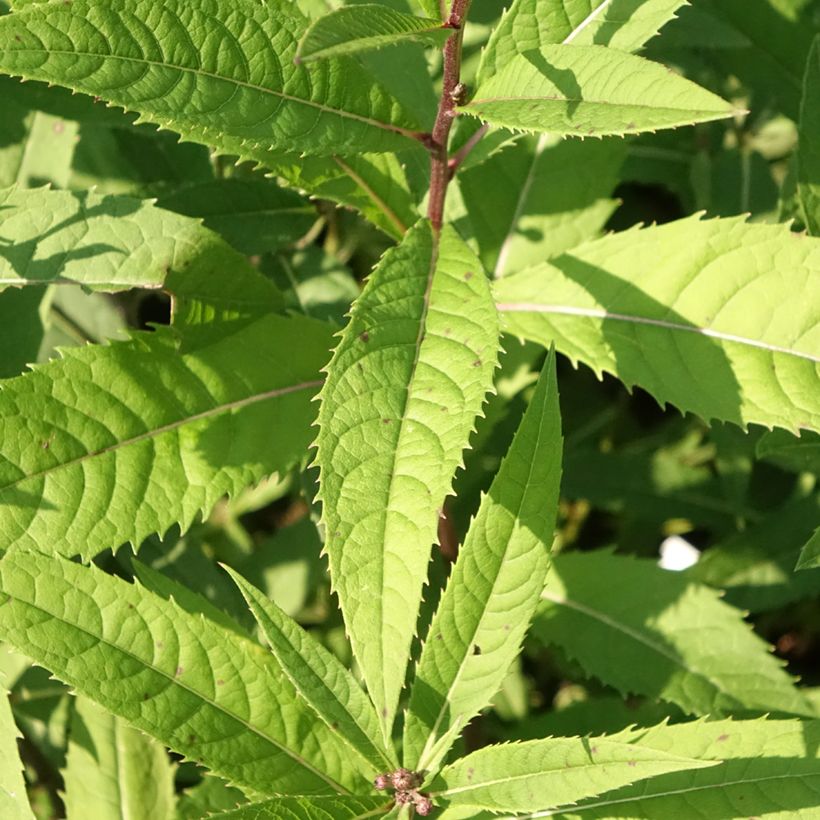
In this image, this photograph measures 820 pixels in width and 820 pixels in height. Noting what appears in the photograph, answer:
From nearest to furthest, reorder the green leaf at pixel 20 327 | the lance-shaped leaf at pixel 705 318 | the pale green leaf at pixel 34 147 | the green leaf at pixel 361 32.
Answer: the green leaf at pixel 361 32 < the lance-shaped leaf at pixel 705 318 < the green leaf at pixel 20 327 < the pale green leaf at pixel 34 147

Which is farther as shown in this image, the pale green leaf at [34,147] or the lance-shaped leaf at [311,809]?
the pale green leaf at [34,147]

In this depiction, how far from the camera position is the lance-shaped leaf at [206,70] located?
4.80 feet

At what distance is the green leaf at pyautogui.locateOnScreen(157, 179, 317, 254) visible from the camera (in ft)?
8.09

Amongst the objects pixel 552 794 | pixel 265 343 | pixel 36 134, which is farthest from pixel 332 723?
pixel 36 134

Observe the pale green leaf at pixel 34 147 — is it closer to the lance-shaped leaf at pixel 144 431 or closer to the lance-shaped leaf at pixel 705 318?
the lance-shaped leaf at pixel 144 431

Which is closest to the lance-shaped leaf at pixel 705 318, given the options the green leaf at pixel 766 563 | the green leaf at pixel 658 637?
the green leaf at pixel 658 637

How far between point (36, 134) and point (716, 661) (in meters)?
2.05

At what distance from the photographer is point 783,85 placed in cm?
283

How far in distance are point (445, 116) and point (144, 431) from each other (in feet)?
2.57

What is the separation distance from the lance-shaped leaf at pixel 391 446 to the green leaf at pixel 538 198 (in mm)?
788

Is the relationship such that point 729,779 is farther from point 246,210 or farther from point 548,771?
point 246,210

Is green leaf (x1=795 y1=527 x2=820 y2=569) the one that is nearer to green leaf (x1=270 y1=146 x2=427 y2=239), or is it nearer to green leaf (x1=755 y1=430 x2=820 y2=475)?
green leaf (x1=755 y1=430 x2=820 y2=475)

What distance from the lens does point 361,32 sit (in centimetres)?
134

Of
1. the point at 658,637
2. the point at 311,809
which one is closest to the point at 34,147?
the point at 311,809
